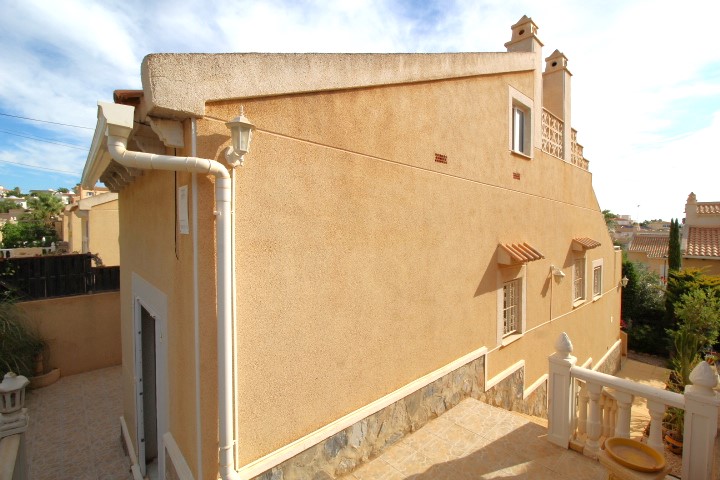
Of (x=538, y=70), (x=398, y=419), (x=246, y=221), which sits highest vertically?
(x=538, y=70)

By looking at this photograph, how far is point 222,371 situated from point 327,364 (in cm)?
146

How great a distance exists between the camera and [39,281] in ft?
35.9

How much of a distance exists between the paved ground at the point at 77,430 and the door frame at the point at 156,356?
1.50 meters

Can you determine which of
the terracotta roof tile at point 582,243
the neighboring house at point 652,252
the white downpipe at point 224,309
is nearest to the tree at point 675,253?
the neighboring house at point 652,252

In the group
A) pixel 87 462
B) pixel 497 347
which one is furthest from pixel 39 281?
pixel 497 347

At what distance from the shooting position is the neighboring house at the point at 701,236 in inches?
862

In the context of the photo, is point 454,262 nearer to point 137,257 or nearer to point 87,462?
point 137,257

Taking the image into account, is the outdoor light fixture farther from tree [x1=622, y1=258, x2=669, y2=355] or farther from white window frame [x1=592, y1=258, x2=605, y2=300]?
tree [x1=622, y1=258, x2=669, y2=355]

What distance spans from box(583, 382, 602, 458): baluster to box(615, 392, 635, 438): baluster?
0.33m

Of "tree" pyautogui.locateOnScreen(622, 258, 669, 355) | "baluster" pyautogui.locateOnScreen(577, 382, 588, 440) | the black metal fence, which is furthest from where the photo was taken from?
"tree" pyautogui.locateOnScreen(622, 258, 669, 355)

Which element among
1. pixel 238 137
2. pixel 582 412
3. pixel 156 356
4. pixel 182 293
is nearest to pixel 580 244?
pixel 582 412

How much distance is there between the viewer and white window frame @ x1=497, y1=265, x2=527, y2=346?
8.05 metres

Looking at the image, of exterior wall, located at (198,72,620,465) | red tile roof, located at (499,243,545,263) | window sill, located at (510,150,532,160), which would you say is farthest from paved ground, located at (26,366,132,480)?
window sill, located at (510,150,532,160)

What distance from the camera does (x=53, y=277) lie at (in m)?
11.1
